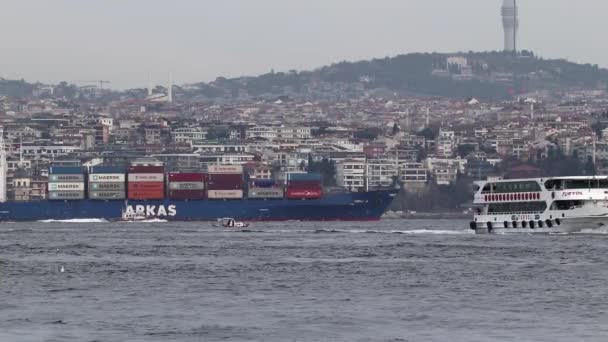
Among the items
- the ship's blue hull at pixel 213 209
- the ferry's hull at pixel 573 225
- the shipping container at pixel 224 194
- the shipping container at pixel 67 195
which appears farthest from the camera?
the shipping container at pixel 67 195

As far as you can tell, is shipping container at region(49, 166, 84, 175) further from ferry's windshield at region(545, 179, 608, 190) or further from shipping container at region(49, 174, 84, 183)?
ferry's windshield at region(545, 179, 608, 190)

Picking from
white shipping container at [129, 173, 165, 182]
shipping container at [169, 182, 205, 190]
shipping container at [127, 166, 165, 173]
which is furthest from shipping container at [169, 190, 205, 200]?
shipping container at [127, 166, 165, 173]

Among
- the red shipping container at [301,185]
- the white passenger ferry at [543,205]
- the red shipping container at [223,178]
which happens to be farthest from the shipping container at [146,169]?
the white passenger ferry at [543,205]

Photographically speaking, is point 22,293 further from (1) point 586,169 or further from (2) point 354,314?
(1) point 586,169

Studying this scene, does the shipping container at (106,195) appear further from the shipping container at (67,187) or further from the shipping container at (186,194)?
the shipping container at (186,194)

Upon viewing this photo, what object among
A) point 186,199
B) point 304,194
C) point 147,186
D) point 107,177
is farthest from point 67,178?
point 304,194

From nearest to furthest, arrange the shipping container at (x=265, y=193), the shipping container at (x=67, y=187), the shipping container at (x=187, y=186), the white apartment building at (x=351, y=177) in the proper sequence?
the shipping container at (x=265, y=193)
the shipping container at (x=187, y=186)
the shipping container at (x=67, y=187)
the white apartment building at (x=351, y=177)
